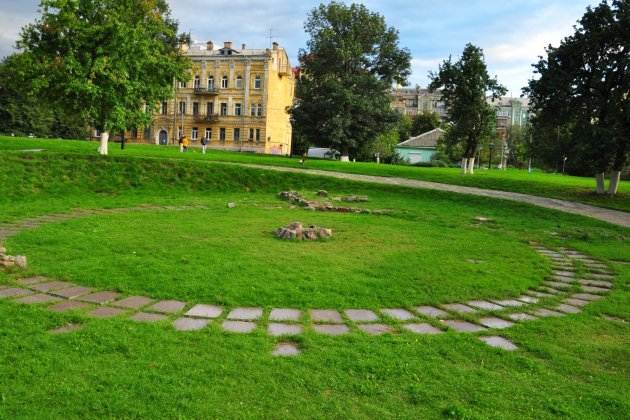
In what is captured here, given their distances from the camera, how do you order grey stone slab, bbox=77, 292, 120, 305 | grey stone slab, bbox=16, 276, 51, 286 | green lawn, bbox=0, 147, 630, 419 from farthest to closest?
grey stone slab, bbox=16, 276, 51, 286 → grey stone slab, bbox=77, 292, 120, 305 → green lawn, bbox=0, 147, 630, 419

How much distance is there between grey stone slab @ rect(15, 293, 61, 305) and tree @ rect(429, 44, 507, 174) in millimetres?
27489

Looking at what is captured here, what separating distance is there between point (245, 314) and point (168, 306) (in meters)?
0.91

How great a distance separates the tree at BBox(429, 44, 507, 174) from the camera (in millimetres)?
29469

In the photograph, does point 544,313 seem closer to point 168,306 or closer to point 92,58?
point 168,306

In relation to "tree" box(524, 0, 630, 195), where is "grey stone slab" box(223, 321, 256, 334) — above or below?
below

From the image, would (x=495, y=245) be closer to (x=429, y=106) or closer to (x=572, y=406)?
(x=572, y=406)

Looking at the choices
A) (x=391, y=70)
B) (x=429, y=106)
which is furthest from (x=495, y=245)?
(x=429, y=106)

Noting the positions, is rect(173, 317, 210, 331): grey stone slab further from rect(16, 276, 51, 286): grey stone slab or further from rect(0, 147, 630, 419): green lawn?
rect(16, 276, 51, 286): grey stone slab

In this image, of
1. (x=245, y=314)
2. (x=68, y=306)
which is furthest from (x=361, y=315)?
(x=68, y=306)

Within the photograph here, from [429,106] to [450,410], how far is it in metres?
174

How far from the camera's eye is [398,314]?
5875 millimetres

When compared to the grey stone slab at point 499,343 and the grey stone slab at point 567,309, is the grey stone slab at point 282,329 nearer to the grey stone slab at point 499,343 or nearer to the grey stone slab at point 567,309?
the grey stone slab at point 499,343

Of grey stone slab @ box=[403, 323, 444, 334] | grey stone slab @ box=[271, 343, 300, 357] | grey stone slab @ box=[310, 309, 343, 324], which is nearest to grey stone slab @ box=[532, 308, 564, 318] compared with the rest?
grey stone slab @ box=[403, 323, 444, 334]

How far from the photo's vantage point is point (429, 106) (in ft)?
555
